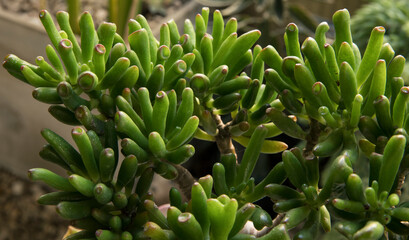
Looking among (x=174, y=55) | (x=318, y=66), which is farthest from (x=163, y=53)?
(x=318, y=66)

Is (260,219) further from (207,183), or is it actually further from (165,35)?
(165,35)

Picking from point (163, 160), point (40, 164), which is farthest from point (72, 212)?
point (40, 164)

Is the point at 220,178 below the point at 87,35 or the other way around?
below

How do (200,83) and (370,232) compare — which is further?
(200,83)

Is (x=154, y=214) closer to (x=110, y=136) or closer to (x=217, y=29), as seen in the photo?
(x=110, y=136)

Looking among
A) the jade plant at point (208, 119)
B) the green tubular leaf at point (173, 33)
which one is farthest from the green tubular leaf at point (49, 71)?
the green tubular leaf at point (173, 33)

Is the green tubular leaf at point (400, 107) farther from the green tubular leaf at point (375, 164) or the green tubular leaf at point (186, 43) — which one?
the green tubular leaf at point (186, 43)

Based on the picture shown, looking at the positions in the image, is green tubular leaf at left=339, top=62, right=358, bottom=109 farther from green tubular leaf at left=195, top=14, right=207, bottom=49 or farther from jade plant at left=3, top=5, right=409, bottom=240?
green tubular leaf at left=195, top=14, right=207, bottom=49
